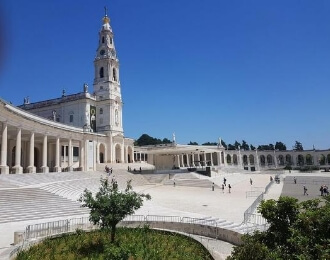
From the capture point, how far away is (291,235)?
6.84m

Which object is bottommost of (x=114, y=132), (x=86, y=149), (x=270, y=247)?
(x=270, y=247)

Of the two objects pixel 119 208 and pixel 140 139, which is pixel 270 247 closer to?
pixel 119 208

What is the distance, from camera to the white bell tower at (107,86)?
227 feet

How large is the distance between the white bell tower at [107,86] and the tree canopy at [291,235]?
61.5 m

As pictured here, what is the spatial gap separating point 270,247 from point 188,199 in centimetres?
2383

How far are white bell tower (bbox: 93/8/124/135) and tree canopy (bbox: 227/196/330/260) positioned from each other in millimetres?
61495

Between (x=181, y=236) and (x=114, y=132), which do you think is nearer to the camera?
(x=181, y=236)

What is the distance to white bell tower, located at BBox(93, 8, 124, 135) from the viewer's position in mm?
69188

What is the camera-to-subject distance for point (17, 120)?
35.2m

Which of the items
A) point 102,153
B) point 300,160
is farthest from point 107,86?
point 300,160

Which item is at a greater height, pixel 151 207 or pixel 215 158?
pixel 215 158

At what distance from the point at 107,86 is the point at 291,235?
219 feet

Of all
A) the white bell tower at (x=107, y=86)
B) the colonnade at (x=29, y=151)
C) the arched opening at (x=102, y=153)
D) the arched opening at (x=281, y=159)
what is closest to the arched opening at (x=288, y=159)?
the arched opening at (x=281, y=159)

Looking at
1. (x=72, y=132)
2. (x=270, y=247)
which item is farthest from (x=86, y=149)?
(x=270, y=247)
